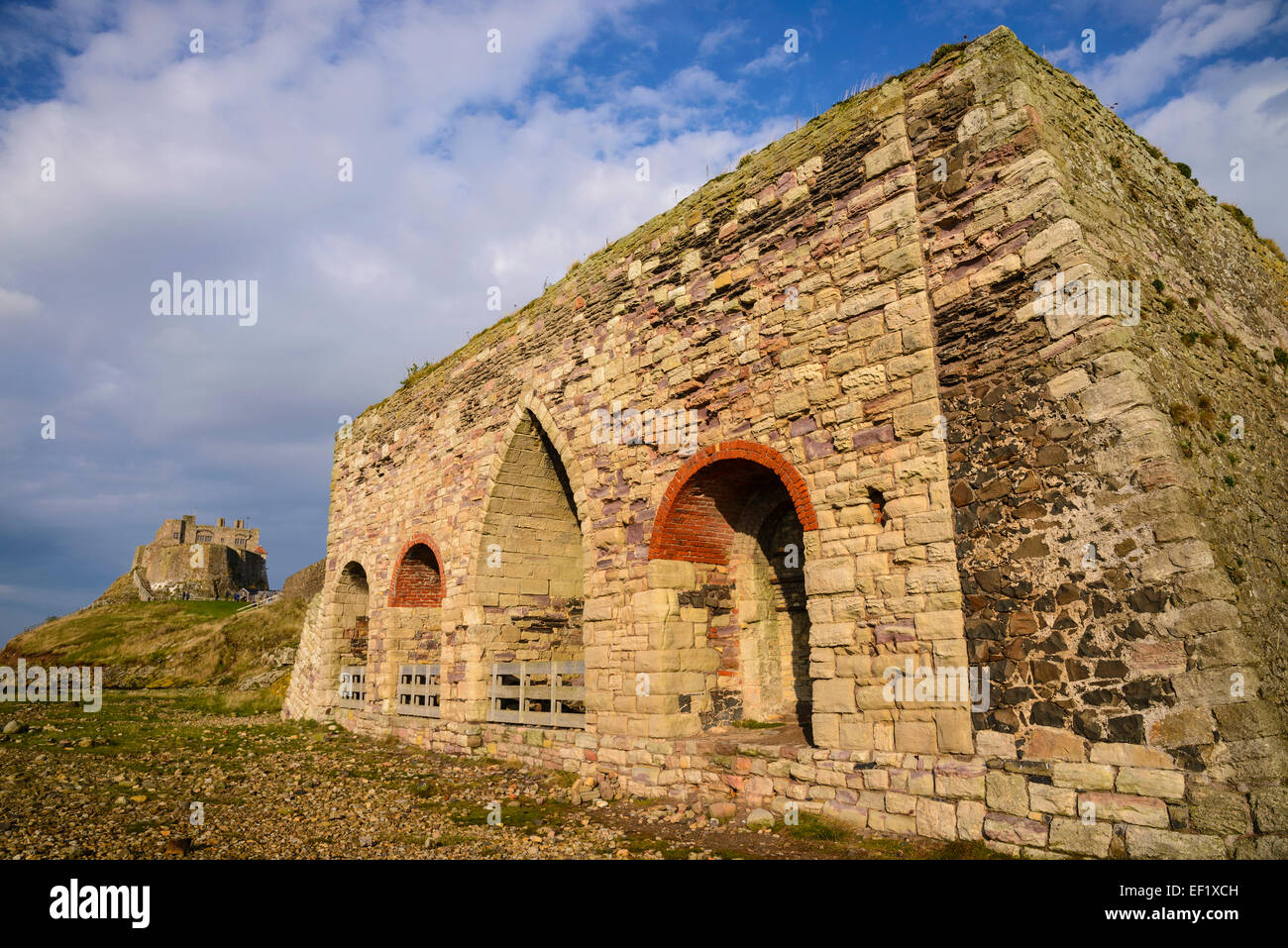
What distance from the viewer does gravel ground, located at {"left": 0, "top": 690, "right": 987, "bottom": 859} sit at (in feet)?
19.8

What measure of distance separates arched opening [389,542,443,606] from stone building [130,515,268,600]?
124 feet

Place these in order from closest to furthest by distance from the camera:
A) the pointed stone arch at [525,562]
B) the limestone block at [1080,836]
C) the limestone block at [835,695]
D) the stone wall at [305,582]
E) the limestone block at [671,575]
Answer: the limestone block at [1080,836], the limestone block at [835,695], the limestone block at [671,575], the pointed stone arch at [525,562], the stone wall at [305,582]

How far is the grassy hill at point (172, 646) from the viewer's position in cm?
2727

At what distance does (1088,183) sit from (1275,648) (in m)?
4.30

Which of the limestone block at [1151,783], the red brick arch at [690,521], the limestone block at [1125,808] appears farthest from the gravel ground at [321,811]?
the red brick arch at [690,521]

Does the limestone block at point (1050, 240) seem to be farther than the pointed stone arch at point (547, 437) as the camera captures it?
No

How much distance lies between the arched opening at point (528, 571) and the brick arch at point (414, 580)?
293cm

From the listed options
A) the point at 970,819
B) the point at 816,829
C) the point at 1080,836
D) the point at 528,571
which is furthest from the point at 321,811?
the point at 1080,836

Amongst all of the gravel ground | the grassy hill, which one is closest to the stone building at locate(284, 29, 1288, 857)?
the gravel ground

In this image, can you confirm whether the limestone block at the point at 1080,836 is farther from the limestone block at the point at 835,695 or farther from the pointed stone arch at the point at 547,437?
the pointed stone arch at the point at 547,437

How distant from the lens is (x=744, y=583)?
9.41 metres

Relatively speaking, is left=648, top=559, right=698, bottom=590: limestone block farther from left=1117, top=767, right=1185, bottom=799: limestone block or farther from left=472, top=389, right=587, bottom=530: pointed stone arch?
left=1117, top=767, right=1185, bottom=799: limestone block

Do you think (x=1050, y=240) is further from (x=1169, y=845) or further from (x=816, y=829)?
(x=816, y=829)
